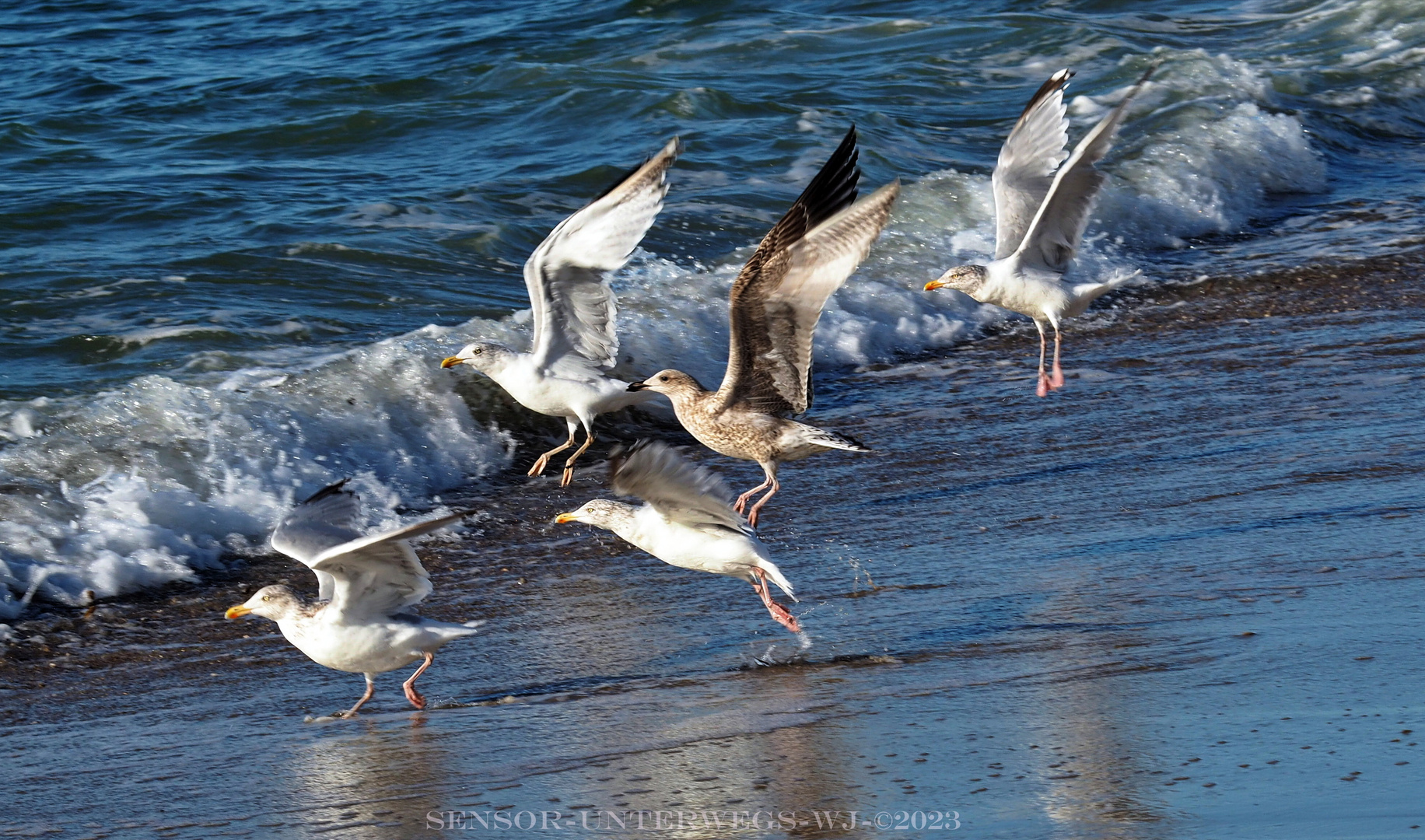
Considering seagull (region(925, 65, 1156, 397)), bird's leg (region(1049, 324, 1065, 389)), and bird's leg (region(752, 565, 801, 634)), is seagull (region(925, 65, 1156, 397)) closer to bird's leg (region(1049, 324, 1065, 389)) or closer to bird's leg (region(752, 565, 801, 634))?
bird's leg (region(1049, 324, 1065, 389))

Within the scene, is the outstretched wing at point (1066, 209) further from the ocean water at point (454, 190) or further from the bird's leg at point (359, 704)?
the bird's leg at point (359, 704)

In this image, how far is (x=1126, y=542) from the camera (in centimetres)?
606

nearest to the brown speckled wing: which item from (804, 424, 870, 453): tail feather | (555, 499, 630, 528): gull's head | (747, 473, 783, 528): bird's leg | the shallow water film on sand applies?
(804, 424, 870, 453): tail feather

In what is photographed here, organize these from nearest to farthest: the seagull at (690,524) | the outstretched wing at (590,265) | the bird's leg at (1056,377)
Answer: the seagull at (690,524)
the outstretched wing at (590,265)
the bird's leg at (1056,377)

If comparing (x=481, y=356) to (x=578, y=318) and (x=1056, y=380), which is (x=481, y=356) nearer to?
(x=578, y=318)

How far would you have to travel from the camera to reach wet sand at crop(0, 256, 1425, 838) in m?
4.02

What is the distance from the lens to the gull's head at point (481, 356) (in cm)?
835

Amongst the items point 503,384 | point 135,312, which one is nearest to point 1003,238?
point 503,384

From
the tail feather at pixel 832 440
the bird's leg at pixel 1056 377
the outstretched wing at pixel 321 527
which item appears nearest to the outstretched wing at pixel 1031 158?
the bird's leg at pixel 1056 377

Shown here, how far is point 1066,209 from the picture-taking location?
27.3ft

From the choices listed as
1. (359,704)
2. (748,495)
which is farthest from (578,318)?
(359,704)

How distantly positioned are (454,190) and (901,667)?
8.55 m

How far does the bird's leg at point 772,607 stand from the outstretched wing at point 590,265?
2385 millimetres

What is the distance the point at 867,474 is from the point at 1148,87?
10.2m
